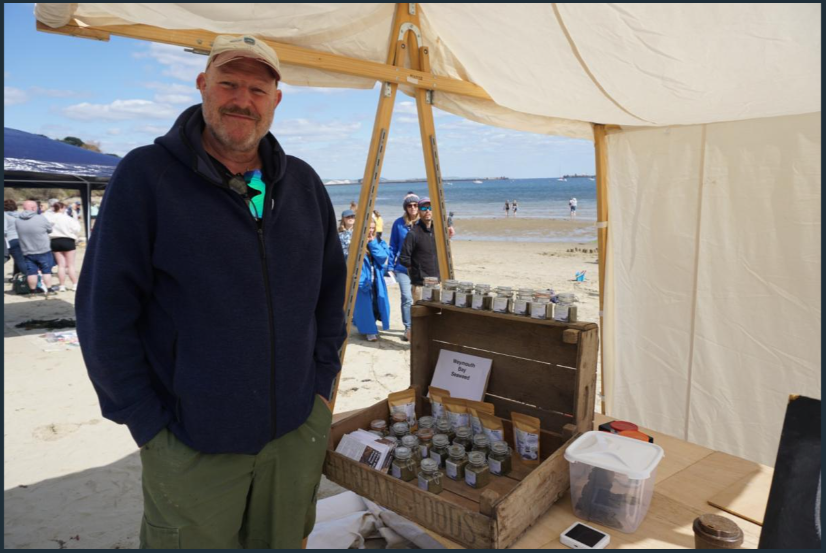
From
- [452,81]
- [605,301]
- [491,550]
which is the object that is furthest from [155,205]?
[605,301]

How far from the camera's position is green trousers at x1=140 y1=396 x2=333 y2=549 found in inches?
54.1

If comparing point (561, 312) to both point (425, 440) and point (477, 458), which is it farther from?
point (425, 440)

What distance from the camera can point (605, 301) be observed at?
3.09m

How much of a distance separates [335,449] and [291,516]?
30 centimetres

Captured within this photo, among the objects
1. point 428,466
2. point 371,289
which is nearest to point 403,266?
point 371,289

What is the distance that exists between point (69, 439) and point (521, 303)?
143 inches

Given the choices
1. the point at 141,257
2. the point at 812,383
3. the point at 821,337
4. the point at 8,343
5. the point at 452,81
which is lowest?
the point at 8,343

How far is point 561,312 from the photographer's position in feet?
5.88

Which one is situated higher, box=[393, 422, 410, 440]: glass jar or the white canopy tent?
the white canopy tent

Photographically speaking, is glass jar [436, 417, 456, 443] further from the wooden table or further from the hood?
the hood

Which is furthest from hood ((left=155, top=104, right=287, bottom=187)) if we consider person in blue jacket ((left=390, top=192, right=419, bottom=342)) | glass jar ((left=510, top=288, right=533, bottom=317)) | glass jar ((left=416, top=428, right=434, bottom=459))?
person in blue jacket ((left=390, top=192, right=419, bottom=342))

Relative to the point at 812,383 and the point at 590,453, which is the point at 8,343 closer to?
the point at 590,453

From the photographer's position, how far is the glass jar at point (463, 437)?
187 centimetres

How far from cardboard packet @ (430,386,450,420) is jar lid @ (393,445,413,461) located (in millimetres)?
338
